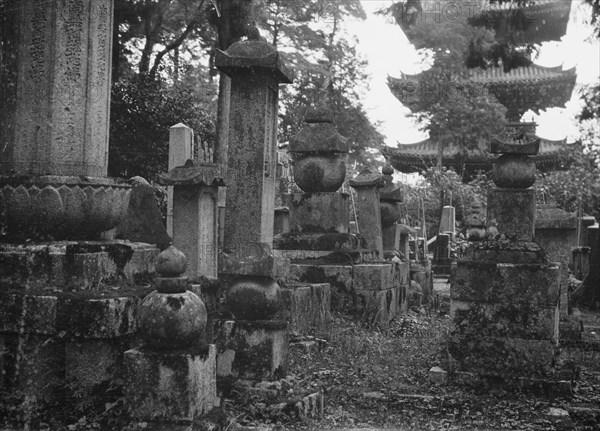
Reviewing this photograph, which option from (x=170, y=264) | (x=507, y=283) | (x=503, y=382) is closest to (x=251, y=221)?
(x=170, y=264)

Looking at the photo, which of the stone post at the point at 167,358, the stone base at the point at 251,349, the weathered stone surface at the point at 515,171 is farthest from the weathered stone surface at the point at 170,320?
the weathered stone surface at the point at 515,171

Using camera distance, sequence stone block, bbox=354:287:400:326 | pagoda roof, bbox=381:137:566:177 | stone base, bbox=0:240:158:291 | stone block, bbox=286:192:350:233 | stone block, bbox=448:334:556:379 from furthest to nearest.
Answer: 1. pagoda roof, bbox=381:137:566:177
2. stone block, bbox=286:192:350:233
3. stone block, bbox=354:287:400:326
4. stone block, bbox=448:334:556:379
5. stone base, bbox=0:240:158:291

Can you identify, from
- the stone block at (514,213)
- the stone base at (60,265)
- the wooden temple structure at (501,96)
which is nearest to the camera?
the stone base at (60,265)

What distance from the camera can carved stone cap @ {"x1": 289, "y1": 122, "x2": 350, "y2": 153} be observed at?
920 centimetres

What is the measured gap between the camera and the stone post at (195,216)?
714cm

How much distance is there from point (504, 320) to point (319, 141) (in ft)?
13.0

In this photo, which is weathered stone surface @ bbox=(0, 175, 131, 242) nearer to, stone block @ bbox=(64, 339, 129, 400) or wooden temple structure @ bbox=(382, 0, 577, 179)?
stone block @ bbox=(64, 339, 129, 400)

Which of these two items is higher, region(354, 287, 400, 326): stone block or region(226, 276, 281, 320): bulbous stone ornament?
region(226, 276, 281, 320): bulbous stone ornament

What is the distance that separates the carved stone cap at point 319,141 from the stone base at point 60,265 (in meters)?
4.94

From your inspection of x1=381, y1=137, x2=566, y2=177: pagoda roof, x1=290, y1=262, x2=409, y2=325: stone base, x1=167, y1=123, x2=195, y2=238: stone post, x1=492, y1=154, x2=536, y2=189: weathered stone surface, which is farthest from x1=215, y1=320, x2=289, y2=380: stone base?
x1=381, y1=137, x2=566, y2=177: pagoda roof

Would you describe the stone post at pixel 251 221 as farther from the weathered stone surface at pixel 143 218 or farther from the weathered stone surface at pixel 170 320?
the weathered stone surface at pixel 170 320

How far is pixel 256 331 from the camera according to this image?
5160 millimetres

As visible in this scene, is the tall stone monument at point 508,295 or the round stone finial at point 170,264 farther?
the tall stone monument at point 508,295

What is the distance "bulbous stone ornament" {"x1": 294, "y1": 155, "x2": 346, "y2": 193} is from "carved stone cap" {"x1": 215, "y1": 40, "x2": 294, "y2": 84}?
361cm
